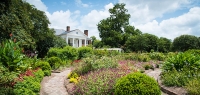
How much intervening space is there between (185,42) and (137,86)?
98.2ft

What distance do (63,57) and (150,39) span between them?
21586 mm

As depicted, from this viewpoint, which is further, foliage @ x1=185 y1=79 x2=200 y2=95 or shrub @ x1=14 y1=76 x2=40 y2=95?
shrub @ x1=14 y1=76 x2=40 y2=95

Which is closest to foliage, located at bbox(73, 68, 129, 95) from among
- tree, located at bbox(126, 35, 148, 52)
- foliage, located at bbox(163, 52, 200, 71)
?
foliage, located at bbox(163, 52, 200, 71)

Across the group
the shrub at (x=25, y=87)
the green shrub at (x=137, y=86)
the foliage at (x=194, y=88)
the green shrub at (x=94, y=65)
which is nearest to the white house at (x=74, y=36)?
→ the green shrub at (x=94, y=65)

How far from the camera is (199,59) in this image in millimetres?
6781

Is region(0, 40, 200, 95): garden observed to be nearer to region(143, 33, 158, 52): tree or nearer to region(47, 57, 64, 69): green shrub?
region(47, 57, 64, 69): green shrub

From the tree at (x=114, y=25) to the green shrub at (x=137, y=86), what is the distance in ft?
102

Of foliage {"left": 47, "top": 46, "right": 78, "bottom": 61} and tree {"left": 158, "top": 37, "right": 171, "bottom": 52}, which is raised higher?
tree {"left": 158, "top": 37, "right": 171, "bottom": 52}

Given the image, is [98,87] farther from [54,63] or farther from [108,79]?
[54,63]

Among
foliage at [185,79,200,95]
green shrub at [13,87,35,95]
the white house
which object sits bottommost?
green shrub at [13,87,35,95]

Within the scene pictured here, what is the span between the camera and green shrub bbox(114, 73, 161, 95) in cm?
395

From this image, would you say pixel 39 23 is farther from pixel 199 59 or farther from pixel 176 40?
pixel 176 40

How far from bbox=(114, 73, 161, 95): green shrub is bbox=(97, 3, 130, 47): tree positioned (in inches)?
1218

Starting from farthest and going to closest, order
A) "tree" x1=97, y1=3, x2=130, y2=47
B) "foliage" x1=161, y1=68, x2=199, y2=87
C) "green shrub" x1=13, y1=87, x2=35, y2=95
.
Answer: "tree" x1=97, y1=3, x2=130, y2=47 → "foliage" x1=161, y1=68, x2=199, y2=87 → "green shrub" x1=13, y1=87, x2=35, y2=95
